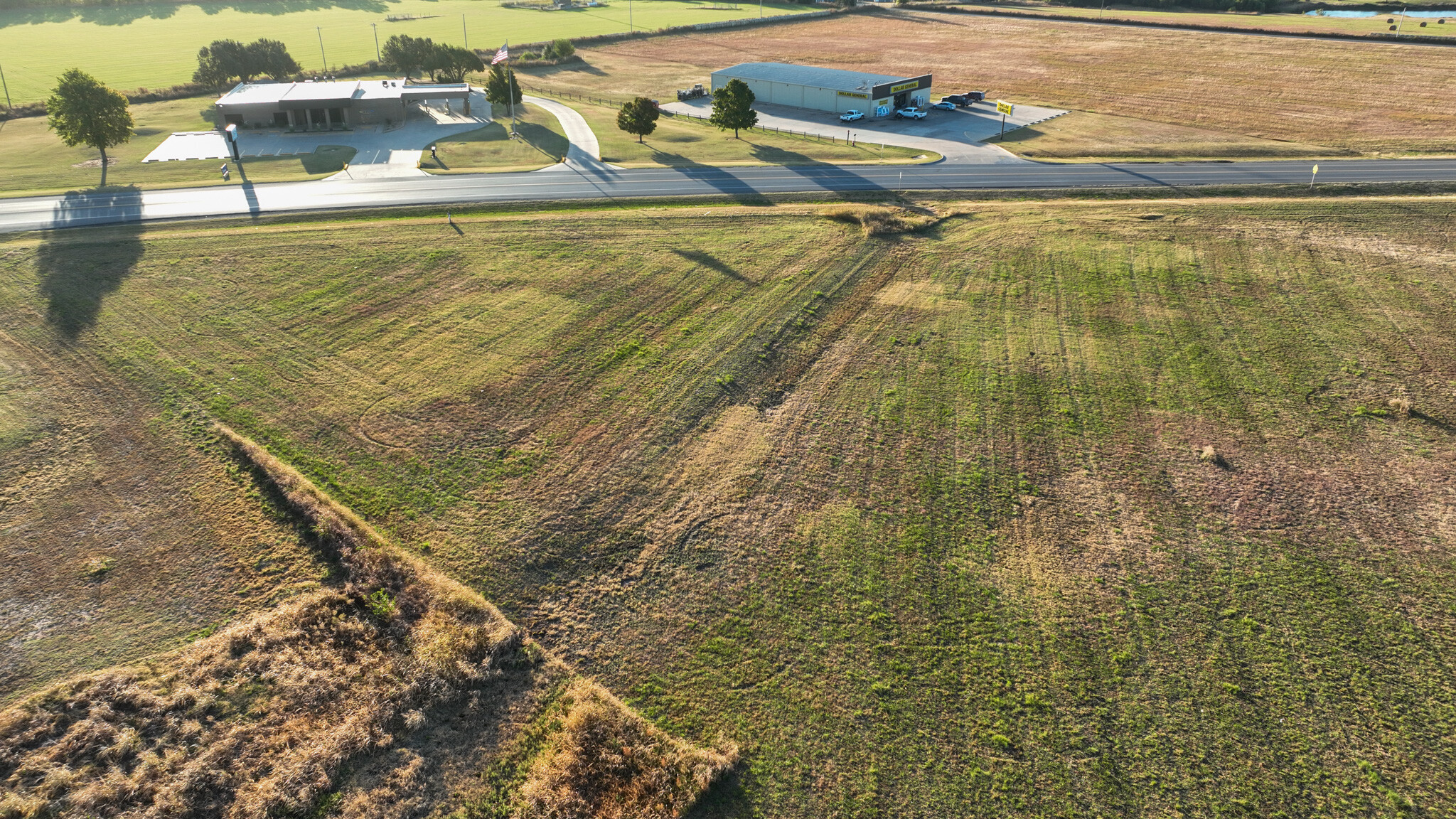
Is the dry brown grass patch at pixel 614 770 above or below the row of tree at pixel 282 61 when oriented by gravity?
below

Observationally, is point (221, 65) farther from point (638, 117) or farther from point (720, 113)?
point (720, 113)

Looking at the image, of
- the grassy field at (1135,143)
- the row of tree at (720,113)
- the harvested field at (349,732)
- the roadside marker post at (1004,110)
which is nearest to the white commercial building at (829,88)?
the roadside marker post at (1004,110)

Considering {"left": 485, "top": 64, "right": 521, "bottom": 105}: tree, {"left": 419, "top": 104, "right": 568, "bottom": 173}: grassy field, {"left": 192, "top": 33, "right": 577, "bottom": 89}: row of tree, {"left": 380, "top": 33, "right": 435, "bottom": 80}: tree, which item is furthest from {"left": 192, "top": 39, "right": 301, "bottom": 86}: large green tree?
{"left": 485, "top": 64, "right": 521, "bottom": 105}: tree

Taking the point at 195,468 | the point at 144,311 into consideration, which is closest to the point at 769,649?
the point at 195,468

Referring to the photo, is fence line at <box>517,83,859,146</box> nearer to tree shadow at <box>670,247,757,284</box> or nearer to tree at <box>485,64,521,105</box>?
tree at <box>485,64,521,105</box>

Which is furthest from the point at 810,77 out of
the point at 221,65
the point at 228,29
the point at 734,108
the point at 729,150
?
the point at 228,29

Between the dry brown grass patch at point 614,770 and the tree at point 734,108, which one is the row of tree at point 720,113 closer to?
the tree at point 734,108
